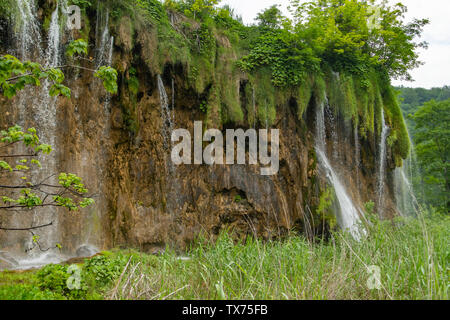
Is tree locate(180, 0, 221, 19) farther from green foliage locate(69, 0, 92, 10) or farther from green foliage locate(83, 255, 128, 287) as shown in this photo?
green foliage locate(83, 255, 128, 287)

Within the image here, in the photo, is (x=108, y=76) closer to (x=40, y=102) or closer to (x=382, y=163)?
(x=40, y=102)

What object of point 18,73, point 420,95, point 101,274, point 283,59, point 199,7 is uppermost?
point 420,95

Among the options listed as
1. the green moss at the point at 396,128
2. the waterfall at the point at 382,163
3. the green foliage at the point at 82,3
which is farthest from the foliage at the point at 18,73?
the green moss at the point at 396,128

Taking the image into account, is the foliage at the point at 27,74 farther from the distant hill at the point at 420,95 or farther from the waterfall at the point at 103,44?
the distant hill at the point at 420,95

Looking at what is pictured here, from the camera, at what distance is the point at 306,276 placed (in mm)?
3393

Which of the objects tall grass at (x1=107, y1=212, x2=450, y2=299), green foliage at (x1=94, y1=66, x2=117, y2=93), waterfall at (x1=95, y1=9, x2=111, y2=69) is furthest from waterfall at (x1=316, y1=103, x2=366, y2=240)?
green foliage at (x1=94, y1=66, x2=117, y2=93)

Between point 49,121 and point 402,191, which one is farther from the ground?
point 49,121

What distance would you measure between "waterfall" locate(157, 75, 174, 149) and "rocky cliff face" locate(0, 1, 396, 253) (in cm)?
10

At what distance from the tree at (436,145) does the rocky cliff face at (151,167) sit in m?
9.80

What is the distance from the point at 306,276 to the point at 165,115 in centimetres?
732

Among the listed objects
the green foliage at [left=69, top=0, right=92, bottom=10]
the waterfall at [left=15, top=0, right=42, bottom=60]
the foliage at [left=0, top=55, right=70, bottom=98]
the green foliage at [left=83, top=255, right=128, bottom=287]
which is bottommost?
the green foliage at [left=83, top=255, right=128, bottom=287]

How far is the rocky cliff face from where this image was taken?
8.02 meters

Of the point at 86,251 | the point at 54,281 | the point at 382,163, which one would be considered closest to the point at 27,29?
the point at 86,251
